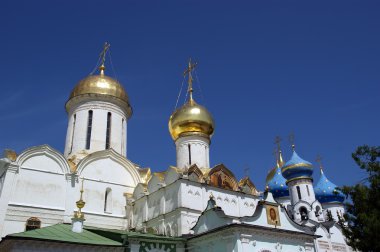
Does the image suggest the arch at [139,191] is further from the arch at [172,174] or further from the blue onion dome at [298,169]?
the blue onion dome at [298,169]

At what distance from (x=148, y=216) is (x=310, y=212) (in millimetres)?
13945

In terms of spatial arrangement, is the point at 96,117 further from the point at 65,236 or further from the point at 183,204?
the point at 65,236

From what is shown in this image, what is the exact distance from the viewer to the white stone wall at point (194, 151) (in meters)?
20.1

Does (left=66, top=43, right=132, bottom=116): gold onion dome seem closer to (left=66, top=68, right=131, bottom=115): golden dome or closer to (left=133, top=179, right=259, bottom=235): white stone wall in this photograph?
(left=66, top=68, right=131, bottom=115): golden dome

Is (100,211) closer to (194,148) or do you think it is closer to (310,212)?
(194,148)

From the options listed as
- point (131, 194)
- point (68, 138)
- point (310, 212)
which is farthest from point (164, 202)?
point (310, 212)

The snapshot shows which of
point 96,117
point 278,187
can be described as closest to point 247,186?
point 96,117

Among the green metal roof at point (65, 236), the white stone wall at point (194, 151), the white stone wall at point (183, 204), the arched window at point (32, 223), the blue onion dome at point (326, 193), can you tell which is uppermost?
the blue onion dome at point (326, 193)

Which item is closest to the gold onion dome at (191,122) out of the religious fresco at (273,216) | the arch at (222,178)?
the arch at (222,178)

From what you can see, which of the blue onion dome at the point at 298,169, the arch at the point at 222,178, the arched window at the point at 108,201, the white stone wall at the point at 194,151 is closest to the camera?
the arch at the point at 222,178

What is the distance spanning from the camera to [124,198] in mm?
19797

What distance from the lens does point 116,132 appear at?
21938 millimetres

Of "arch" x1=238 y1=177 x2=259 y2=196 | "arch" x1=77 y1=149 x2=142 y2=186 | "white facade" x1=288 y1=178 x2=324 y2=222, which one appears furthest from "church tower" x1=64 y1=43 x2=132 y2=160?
"white facade" x1=288 y1=178 x2=324 y2=222

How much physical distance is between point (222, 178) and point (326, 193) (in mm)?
16100
